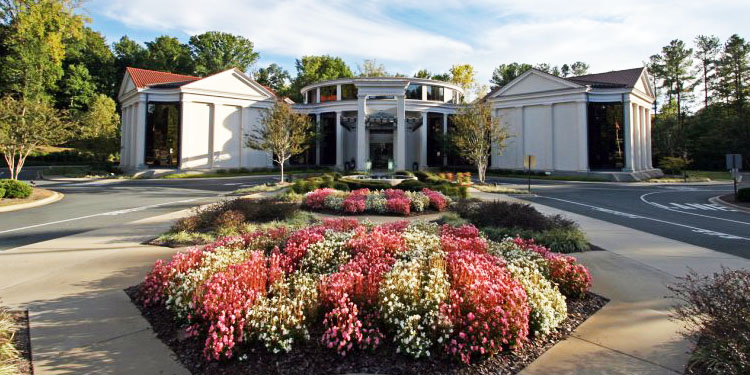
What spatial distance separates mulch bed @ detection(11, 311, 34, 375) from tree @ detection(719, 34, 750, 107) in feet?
246

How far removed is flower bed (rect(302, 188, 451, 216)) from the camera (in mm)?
13461

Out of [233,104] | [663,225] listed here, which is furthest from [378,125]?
[663,225]

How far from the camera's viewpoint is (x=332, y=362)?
3568mm

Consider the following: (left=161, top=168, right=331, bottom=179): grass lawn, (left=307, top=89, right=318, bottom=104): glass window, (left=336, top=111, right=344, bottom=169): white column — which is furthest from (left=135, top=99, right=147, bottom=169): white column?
(left=336, top=111, right=344, bottom=169): white column

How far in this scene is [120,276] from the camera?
6109mm

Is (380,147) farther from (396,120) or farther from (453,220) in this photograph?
(453,220)

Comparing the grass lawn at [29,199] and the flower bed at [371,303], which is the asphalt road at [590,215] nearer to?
the grass lawn at [29,199]

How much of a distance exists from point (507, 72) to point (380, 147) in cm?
4016

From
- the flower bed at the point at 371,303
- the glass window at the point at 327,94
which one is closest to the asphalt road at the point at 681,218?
the flower bed at the point at 371,303

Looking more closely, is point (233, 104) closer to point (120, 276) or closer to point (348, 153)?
point (348, 153)

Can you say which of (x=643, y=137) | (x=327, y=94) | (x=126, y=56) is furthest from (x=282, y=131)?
(x=126, y=56)

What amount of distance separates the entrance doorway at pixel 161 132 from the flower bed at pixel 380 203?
97.6ft

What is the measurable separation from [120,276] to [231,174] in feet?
114

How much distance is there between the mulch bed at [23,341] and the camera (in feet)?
11.2
